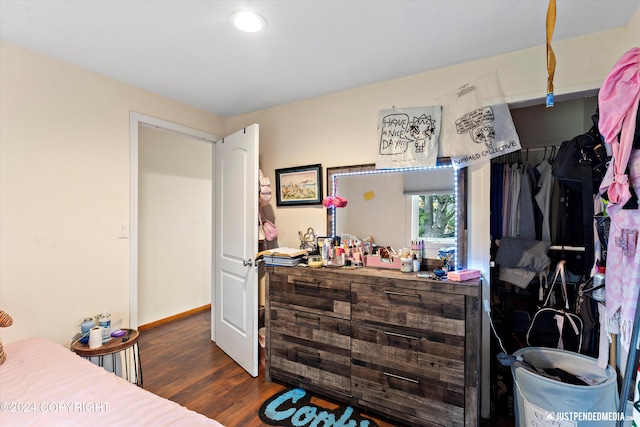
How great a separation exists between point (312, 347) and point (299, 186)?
1.34 meters

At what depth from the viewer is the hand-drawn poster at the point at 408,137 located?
2107 mm

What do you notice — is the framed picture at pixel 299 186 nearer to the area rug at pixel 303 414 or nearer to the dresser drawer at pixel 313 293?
the dresser drawer at pixel 313 293

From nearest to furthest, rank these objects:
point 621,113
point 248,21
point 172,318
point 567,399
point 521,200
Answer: point 621,113 < point 567,399 < point 248,21 < point 521,200 < point 172,318

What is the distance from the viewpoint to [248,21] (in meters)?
1.57

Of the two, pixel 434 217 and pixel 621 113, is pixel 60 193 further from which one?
pixel 621 113

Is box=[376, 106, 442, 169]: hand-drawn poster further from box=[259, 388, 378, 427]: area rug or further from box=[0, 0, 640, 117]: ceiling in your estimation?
box=[259, 388, 378, 427]: area rug

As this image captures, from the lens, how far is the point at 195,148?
13.2 feet

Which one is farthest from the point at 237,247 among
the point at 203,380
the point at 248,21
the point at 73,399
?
the point at 248,21

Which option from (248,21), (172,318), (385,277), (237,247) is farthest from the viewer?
(172,318)

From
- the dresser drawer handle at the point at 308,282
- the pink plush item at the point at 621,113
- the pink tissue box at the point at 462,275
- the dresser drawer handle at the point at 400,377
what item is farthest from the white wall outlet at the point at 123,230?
the pink plush item at the point at 621,113

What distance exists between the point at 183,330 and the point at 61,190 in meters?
2.04

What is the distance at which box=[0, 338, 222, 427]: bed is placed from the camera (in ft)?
3.61

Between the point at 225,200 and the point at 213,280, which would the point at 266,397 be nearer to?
the point at 213,280

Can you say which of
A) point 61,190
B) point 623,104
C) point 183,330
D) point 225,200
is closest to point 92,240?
point 61,190
